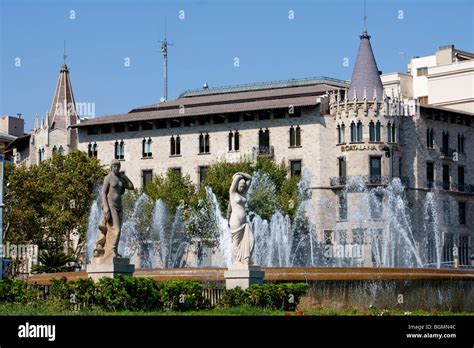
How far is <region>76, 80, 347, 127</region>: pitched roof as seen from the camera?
90.7m

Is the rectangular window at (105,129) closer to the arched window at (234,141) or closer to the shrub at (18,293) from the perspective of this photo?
the arched window at (234,141)

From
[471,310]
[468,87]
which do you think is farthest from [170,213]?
[471,310]

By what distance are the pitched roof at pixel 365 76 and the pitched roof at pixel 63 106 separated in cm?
2663

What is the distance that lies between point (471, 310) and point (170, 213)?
160 ft

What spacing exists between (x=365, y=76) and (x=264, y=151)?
32.4 ft

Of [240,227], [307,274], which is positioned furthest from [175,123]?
[240,227]

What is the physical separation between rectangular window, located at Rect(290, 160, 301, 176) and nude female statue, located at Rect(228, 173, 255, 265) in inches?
2226

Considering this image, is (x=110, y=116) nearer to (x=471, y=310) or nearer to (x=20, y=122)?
(x=20, y=122)

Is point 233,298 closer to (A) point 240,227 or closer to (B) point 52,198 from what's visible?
(A) point 240,227

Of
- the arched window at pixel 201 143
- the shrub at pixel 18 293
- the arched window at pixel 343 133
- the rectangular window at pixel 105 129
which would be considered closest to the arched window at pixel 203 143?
the arched window at pixel 201 143

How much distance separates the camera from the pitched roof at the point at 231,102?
90.7 metres

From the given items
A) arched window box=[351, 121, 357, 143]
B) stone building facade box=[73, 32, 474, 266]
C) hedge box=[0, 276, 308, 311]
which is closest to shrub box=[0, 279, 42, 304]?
hedge box=[0, 276, 308, 311]

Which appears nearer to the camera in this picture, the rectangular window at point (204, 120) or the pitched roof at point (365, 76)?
the pitched roof at point (365, 76)

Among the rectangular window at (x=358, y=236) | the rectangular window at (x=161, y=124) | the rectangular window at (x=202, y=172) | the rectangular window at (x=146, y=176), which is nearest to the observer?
the rectangular window at (x=358, y=236)
